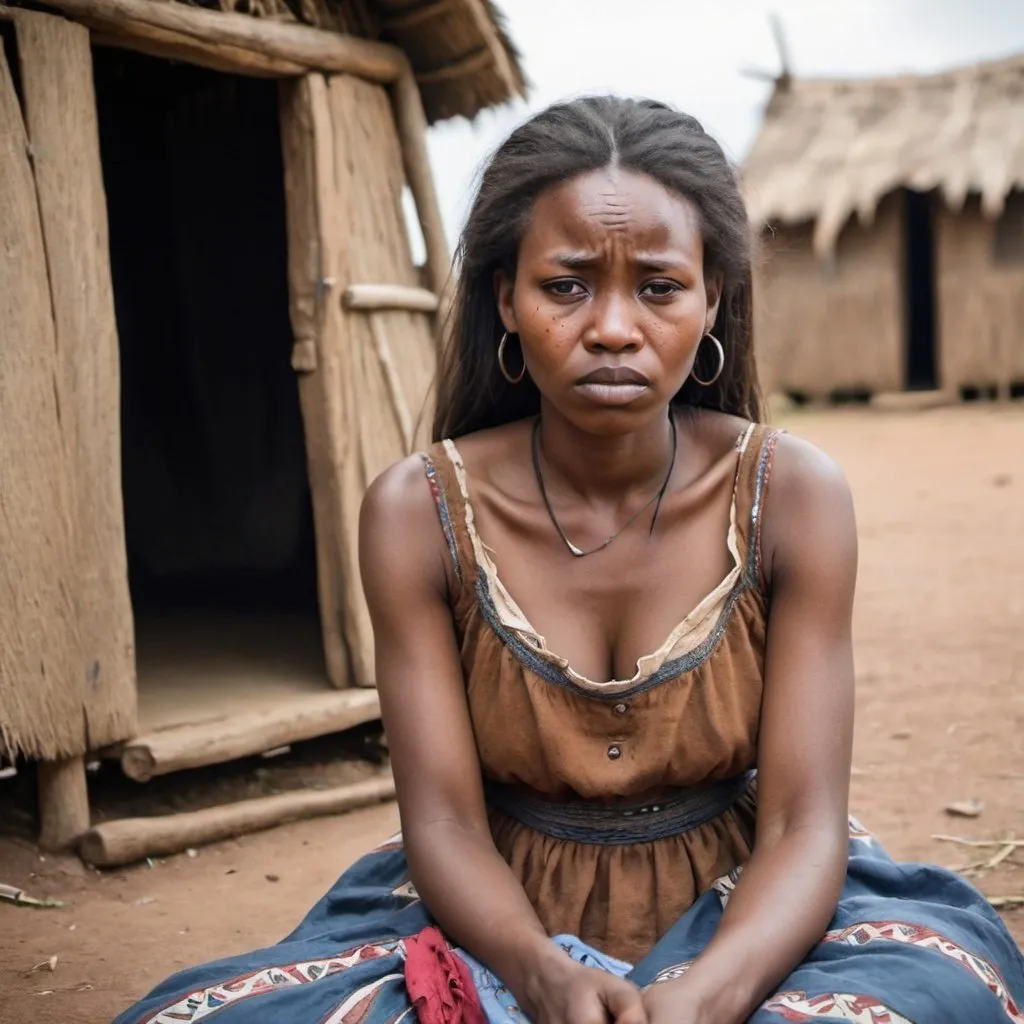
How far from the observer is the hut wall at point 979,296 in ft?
46.9

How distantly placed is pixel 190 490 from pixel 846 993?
16.6 ft

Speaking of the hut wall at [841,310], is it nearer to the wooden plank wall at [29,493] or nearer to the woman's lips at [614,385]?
the wooden plank wall at [29,493]

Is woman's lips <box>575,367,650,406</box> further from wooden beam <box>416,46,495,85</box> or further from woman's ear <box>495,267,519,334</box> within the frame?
wooden beam <box>416,46,495,85</box>

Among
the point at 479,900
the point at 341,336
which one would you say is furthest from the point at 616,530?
the point at 341,336

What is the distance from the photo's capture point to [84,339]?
12.3 feet

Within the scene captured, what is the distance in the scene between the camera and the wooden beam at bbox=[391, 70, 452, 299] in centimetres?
478

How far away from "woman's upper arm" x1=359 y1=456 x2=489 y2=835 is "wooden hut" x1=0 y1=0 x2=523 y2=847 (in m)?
0.93

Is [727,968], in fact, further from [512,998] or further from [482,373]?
[482,373]

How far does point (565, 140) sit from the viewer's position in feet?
6.99

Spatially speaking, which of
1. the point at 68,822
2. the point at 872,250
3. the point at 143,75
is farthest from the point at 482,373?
the point at 872,250

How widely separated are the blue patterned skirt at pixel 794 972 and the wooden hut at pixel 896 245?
12.3 meters

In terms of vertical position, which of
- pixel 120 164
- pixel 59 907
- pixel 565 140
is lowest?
pixel 59 907

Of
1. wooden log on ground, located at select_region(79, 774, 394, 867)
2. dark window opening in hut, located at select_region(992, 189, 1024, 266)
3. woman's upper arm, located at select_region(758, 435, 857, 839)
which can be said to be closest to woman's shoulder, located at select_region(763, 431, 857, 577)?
woman's upper arm, located at select_region(758, 435, 857, 839)

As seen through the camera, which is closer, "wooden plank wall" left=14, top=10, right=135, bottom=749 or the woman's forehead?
the woman's forehead
